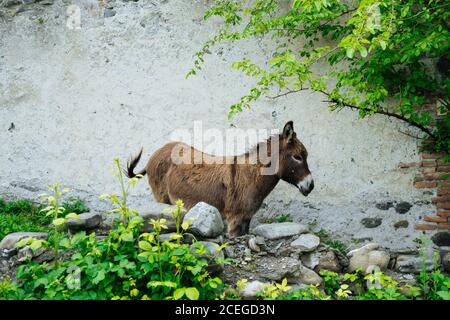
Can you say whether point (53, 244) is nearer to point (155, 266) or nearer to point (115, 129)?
point (155, 266)

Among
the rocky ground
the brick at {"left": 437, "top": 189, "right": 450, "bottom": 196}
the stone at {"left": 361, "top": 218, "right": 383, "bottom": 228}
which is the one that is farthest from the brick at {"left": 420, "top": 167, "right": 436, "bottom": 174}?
the rocky ground

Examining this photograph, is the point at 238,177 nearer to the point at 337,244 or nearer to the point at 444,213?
the point at 337,244

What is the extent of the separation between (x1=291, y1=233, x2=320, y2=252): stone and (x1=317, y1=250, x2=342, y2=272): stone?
0.13 m

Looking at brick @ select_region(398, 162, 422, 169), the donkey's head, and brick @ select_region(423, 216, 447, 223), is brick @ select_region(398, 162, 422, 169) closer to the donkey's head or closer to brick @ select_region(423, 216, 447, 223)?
brick @ select_region(423, 216, 447, 223)

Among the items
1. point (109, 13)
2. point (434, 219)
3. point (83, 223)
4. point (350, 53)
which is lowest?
point (434, 219)

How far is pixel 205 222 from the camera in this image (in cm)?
439

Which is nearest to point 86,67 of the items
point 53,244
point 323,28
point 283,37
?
point 283,37

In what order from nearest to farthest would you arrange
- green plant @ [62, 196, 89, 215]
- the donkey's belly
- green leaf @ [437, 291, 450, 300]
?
green leaf @ [437, 291, 450, 300], the donkey's belly, green plant @ [62, 196, 89, 215]

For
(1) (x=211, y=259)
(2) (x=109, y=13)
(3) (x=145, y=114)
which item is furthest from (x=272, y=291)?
(2) (x=109, y=13)

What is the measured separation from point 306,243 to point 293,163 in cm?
123

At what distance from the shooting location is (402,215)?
6.08 meters

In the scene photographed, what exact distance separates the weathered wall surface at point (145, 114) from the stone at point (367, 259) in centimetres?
137

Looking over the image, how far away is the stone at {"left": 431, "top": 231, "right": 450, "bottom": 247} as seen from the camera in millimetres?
5891

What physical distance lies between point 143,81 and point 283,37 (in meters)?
2.06
